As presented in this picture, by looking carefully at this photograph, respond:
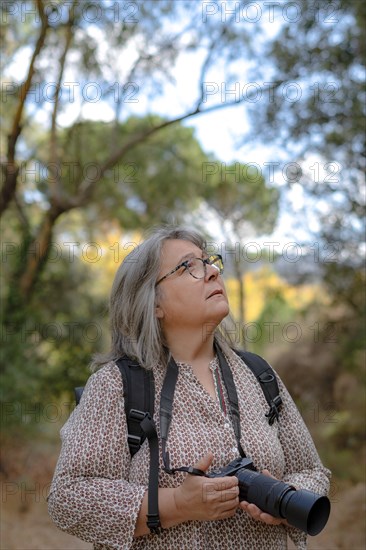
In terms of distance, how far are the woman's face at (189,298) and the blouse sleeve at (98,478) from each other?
0.33 meters

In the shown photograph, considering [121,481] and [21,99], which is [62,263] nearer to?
[21,99]

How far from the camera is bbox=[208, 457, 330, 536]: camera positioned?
5.73 ft

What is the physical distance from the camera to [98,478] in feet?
6.22

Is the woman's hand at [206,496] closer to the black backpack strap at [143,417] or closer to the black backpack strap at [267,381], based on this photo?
the black backpack strap at [143,417]

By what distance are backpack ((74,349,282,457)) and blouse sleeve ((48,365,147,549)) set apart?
24mm

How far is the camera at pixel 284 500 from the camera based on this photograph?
5.73 feet

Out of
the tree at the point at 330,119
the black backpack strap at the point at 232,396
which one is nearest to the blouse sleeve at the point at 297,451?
the black backpack strap at the point at 232,396

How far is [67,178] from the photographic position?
36.9ft

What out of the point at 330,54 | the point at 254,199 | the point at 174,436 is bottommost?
the point at 174,436

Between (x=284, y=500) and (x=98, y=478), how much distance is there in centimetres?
53

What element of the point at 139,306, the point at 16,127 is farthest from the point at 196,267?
the point at 16,127

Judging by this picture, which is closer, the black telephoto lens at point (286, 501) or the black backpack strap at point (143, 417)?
the black telephoto lens at point (286, 501)

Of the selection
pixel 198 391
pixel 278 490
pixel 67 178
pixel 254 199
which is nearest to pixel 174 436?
pixel 198 391

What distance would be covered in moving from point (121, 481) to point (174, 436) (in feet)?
0.65
